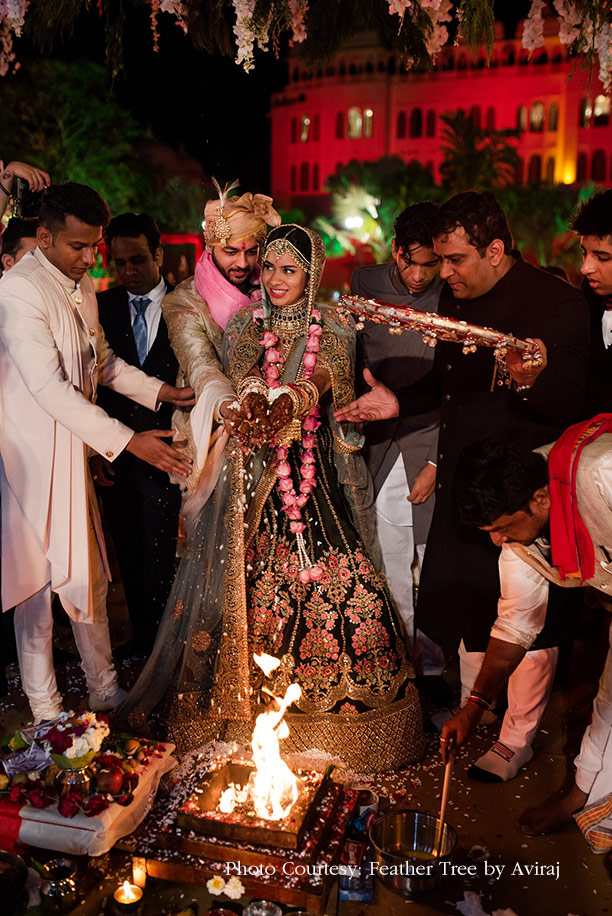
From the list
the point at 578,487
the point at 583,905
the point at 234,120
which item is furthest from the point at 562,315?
the point at 234,120

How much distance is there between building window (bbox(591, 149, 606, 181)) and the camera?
1699 inches

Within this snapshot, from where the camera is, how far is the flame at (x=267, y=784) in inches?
115

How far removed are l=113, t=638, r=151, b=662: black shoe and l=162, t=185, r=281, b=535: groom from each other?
120cm

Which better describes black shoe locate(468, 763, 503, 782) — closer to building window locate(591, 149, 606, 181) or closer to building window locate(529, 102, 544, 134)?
building window locate(591, 149, 606, 181)

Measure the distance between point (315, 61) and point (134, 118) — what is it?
2097 centimetres

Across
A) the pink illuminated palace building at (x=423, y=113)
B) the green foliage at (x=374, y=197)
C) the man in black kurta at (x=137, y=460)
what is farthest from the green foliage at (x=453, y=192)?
the man in black kurta at (x=137, y=460)

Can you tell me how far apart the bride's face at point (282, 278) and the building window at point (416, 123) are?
47068 millimetres

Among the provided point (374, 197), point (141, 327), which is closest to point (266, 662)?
point (141, 327)

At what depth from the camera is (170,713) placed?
12.2 feet

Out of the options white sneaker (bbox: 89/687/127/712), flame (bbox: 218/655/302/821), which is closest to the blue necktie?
white sneaker (bbox: 89/687/127/712)

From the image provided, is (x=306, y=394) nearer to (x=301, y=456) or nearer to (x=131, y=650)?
(x=301, y=456)

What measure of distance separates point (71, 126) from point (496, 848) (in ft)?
76.2

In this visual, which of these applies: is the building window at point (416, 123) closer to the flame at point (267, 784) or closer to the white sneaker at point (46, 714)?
the white sneaker at point (46, 714)

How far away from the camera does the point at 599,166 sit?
43344 mm
